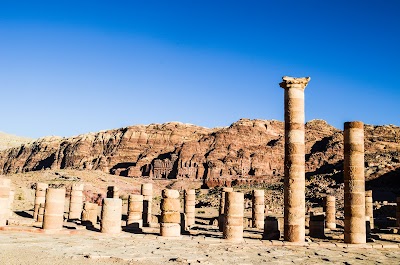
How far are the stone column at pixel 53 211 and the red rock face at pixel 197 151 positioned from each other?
2066 inches

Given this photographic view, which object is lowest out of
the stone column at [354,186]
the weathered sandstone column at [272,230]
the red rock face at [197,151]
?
the weathered sandstone column at [272,230]

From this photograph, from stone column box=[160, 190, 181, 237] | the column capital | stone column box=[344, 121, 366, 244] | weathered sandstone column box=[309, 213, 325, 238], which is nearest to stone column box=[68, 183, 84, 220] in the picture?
stone column box=[160, 190, 181, 237]

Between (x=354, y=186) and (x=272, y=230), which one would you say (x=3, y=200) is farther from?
(x=354, y=186)

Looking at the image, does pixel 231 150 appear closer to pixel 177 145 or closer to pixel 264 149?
pixel 264 149

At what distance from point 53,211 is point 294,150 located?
9.41 metres

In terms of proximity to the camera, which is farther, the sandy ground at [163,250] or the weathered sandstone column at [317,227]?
the weathered sandstone column at [317,227]

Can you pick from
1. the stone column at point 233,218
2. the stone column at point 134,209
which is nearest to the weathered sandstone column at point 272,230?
the stone column at point 233,218

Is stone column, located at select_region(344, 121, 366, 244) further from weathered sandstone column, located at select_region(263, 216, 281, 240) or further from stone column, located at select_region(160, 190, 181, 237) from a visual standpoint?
stone column, located at select_region(160, 190, 181, 237)

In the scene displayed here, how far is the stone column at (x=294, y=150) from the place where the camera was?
1449 cm

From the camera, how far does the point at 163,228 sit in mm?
15391

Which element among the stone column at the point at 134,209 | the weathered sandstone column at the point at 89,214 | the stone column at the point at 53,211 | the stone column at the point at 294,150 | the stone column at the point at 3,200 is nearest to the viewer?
the stone column at the point at 294,150

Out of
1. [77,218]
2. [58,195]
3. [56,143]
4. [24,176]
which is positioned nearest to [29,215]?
[77,218]

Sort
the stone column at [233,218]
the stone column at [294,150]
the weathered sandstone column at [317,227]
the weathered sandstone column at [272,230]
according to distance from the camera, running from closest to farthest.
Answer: the stone column at [294,150] < the stone column at [233,218] < the weathered sandstone column at [272,230] < the weathered sandstone column at [317,227]

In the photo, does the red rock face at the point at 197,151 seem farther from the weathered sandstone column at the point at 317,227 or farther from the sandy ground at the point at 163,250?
the sandy ground at the point at 163,250
